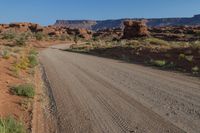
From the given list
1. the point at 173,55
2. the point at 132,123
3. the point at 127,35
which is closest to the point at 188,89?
the point at 132,123

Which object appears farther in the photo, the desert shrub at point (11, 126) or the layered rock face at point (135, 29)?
the layered rock face at point (135, 29)

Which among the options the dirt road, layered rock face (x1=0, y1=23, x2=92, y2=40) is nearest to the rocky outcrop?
layered rock face (x1=0, y1=23, x2=92, y2=40)

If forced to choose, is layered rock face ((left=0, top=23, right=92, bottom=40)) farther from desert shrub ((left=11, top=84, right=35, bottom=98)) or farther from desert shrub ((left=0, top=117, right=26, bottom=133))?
desert shrub ((left=0, top=117, right=26, bottom=133))

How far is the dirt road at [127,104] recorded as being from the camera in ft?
29.5

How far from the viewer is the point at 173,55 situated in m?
28.4

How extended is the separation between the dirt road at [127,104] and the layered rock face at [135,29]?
5196cm

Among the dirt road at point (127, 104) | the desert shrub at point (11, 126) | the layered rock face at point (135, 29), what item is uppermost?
the desert shrub at point (11, 126)

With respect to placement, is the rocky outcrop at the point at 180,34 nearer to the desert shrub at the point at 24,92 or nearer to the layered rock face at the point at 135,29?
the layered rock face at the point at 135,29

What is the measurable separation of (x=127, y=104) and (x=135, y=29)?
59.6m

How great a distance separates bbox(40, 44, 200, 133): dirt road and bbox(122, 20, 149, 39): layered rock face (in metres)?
52.0

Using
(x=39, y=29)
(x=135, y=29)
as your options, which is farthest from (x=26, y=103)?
(x=39, y=29)

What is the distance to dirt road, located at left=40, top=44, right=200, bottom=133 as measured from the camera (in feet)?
29.5

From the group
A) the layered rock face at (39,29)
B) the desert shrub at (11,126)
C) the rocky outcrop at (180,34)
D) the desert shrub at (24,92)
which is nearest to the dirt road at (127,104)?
the desert shrub at (24,92)

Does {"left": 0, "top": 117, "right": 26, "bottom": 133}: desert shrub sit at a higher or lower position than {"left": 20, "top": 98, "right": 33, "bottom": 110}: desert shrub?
higher
